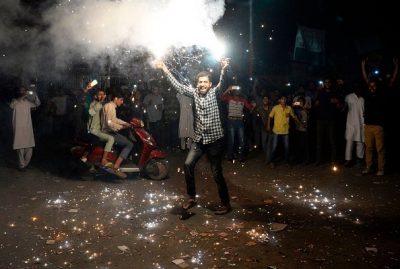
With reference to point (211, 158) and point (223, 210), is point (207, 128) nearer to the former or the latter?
point (211, 158)

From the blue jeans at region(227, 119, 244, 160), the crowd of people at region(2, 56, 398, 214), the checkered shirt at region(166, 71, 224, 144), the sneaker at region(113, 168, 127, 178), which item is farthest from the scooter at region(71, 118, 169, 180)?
the checkered shirt at region(166, 71, 224, 144)

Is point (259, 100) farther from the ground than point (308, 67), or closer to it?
closer to it

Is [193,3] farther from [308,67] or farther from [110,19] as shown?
[308,67]

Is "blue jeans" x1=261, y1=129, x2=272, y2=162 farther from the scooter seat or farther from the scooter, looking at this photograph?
the scooter seat

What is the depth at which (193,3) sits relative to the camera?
8734 millimetres

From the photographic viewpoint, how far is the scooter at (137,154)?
9.38 m

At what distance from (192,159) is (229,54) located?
17.0 meters

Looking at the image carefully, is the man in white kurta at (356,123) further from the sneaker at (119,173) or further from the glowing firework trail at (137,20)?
the sneaker at (119,173)

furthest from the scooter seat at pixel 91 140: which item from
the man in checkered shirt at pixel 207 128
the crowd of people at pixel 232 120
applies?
the man in checkered shirt at pixel 207 128

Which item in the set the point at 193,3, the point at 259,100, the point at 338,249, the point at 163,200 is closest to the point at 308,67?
the point at 259,100

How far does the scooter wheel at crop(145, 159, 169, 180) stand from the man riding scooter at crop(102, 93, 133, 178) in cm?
59

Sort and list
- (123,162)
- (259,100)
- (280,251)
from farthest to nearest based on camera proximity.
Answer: (259,100), (123,162), (280,251)

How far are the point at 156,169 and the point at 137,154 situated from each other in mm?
610

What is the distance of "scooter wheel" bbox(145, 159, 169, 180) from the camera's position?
945 centimetres
